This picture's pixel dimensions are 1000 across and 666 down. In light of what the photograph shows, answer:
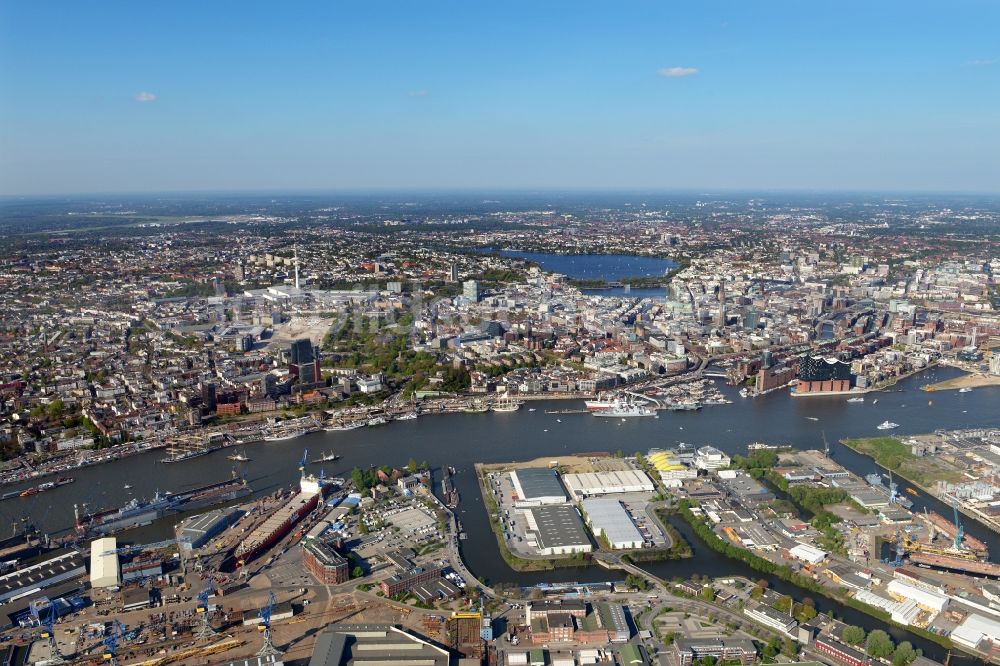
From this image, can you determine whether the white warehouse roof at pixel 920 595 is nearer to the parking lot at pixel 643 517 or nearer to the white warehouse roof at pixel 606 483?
the parking lot at pixel 643 517

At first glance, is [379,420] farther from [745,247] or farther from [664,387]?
[745,247]

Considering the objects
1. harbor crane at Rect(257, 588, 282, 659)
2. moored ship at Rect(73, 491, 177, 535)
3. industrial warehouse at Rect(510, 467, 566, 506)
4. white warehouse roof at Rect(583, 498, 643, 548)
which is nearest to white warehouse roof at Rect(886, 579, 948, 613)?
white warehouse roof at Rect(583, 498, 643, 548)

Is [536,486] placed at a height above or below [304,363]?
below

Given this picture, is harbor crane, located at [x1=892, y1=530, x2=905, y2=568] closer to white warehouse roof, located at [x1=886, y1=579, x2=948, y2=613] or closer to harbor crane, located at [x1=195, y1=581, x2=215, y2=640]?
white warehouse roof, located at [x1=886, y1=579, x2=948, y2=613]

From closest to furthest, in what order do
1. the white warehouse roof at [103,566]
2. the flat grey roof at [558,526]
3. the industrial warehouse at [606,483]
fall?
the white warehouse roof at [103,566]
the flat grey roof at [558,526]
the industrial warehouse at [606,483]

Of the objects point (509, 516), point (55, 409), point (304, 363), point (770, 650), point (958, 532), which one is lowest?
point (770, 650)

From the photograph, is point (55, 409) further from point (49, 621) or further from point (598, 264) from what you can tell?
point (598, 264)

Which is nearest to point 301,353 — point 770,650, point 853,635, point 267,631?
point 267,631

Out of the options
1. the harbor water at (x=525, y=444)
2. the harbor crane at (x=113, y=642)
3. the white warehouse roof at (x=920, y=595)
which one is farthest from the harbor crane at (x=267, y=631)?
the white warehouse roof at (x=920, y=595)
